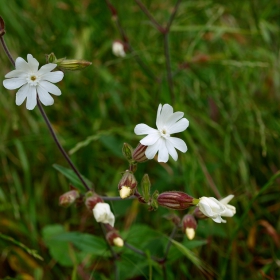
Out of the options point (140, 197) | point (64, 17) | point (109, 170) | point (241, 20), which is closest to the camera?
point (140, 197)

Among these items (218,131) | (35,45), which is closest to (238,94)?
(218,131)

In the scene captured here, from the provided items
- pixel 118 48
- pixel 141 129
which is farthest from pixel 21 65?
pixel 118 48

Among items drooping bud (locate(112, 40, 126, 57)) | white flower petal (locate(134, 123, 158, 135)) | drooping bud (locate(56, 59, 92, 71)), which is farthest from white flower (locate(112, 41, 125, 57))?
white flower petal (locate(134, 123, 158, 135))

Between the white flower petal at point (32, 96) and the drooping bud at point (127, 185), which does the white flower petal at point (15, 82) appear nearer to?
the white flower petal at point (32, 96)

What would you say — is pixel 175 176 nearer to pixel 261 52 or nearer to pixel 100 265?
pixel 100 265

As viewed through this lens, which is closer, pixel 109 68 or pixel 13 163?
pixel 13 163

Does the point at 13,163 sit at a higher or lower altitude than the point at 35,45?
lower

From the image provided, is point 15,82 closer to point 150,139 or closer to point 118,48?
point 150,139

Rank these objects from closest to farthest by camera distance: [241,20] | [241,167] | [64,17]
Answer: [241,167] → [64,17] → [241,20]
